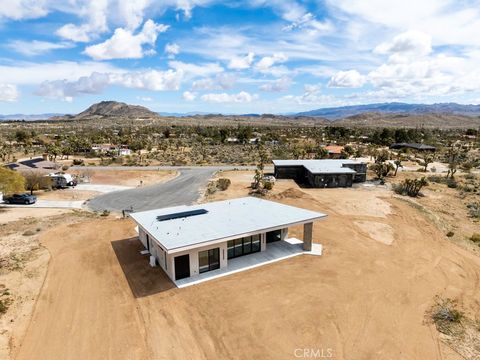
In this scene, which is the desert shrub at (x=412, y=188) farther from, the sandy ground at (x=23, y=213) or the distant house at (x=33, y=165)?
the distant house at (x=33, y=165)

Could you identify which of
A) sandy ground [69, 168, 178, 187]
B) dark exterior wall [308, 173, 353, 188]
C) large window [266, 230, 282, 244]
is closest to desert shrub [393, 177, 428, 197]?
dark exterior wall [308, 173, 353, 188]

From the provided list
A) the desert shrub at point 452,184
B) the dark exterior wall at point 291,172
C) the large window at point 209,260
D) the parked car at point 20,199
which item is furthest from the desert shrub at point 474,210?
the parked car at point 20,199

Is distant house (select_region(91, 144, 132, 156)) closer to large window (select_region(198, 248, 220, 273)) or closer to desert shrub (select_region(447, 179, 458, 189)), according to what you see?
large window (select_region(198, 248, 220, 273))

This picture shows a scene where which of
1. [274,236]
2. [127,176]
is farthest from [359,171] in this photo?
[127,176]

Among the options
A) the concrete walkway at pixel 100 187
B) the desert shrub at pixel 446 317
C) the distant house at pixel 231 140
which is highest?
the distant house at pixel 231 140

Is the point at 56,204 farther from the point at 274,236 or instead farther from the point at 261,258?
the point at 261,258

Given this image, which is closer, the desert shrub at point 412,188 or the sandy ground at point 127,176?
the desert shrub at point 412,188
